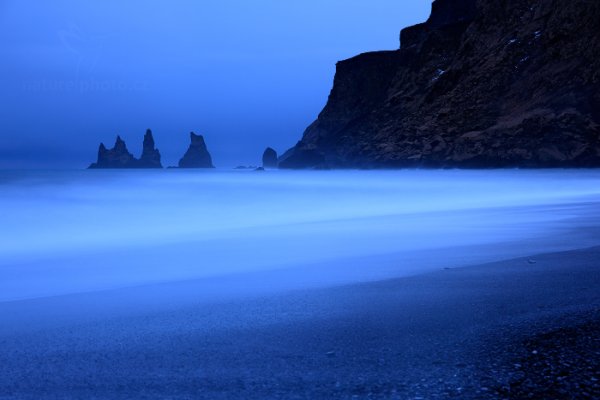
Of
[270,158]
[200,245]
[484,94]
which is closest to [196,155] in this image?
[270,158]

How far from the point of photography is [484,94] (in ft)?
202

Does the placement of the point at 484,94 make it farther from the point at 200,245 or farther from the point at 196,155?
the point at 196,155

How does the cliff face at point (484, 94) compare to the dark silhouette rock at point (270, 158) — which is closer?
the cliff face at point (484, 94)

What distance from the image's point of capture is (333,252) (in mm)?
6191

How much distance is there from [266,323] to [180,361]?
742 millimetres

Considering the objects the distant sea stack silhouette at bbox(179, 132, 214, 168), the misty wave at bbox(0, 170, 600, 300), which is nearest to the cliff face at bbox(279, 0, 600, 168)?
the misty wave at bbox(0, 170, 600, 300)

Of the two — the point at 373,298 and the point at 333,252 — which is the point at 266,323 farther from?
the point at 333,252

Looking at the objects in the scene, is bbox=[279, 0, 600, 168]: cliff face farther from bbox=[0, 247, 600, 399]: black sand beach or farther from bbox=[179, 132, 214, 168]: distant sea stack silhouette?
bbox=[179, 132, 214, 168]: distant sea stack silhouette

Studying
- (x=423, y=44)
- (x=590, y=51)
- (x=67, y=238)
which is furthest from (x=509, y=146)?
(x=67, y=238)

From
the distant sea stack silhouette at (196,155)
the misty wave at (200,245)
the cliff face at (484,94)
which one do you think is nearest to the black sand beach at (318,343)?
the misty wave at (200,245)

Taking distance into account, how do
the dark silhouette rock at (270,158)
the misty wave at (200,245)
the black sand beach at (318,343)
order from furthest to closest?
the dark silhouette rock at (270,158) → the misty wave at (200,245) → the black sand beach at (318,343)

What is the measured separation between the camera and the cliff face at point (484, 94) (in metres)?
50.9

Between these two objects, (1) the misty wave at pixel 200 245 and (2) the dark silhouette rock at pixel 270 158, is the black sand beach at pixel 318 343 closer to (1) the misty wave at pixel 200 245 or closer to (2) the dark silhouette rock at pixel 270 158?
(1) the misty wave at pixel 200 245

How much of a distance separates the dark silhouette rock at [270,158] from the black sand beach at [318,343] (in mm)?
163171
